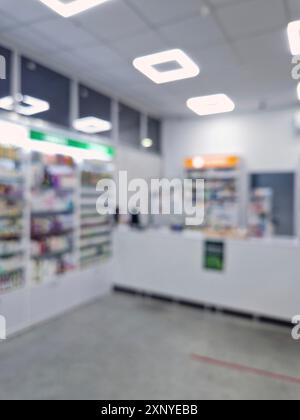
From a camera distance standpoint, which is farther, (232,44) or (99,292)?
(99,292)

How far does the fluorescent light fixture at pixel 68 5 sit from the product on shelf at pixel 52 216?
2.04m

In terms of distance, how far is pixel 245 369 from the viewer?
260 cm

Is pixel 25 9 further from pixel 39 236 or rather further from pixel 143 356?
pixel 143 356

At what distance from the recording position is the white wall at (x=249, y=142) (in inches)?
200

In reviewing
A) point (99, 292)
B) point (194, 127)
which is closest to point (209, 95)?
point (194, 127)

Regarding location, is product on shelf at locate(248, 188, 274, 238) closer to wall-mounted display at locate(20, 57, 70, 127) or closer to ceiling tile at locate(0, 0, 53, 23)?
wall-mounted display at locate(20, 57, 70, 127)

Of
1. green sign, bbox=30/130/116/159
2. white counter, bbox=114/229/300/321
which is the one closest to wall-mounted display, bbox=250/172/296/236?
white counter, bbox=114/229/300/321

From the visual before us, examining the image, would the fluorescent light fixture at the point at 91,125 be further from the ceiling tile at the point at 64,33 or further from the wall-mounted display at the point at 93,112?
the ceiling tile at the point at 64,33

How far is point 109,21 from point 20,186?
6.41 feet

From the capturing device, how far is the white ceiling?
6.52ft

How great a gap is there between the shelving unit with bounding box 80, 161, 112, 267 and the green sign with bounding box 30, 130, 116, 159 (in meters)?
0.20
